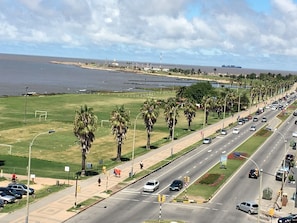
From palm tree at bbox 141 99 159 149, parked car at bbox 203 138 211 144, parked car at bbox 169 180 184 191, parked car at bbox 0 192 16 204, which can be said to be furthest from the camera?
parked car at bbox 203 138 211 144

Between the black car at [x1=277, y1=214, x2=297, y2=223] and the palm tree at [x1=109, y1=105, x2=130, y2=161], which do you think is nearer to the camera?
the black car at [x1=277, y1=214, x2=297, y2=223]

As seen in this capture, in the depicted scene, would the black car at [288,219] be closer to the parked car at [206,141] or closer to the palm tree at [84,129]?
the palm tree at [84,129]

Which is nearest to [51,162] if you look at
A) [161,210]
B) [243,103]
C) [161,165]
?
[161,165]

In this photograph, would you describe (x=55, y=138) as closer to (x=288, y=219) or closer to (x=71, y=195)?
(x=71, y=195)

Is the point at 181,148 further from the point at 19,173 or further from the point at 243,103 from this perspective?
the point at 243,103

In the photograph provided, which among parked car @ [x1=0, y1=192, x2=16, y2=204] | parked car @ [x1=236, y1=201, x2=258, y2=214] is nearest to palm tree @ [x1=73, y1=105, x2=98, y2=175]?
parked car @ [x1=0, y1=192, x2=16, y2=204]

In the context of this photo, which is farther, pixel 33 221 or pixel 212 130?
pixel 212 130

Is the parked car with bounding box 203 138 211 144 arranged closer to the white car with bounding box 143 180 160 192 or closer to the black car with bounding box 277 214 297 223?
the white car with bounding box 143 180 160 192

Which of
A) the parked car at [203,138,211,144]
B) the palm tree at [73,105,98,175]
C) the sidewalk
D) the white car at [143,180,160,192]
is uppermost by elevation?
the palm tree at [73,105,98,175]

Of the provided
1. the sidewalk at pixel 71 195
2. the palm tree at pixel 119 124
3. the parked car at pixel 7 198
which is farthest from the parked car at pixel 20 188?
the palm tree at pixel 119 124

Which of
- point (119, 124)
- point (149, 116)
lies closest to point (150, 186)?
point (119, 124)

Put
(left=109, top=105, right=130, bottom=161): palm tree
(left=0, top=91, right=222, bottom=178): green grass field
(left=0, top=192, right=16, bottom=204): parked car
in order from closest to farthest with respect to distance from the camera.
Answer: (left=0, top=192, right=16, bottom=204): parked car → (left=0, top=91, right=222, bottom=178): green grass field → (left=109, top=105, right=130, bottom=161): palm tree
